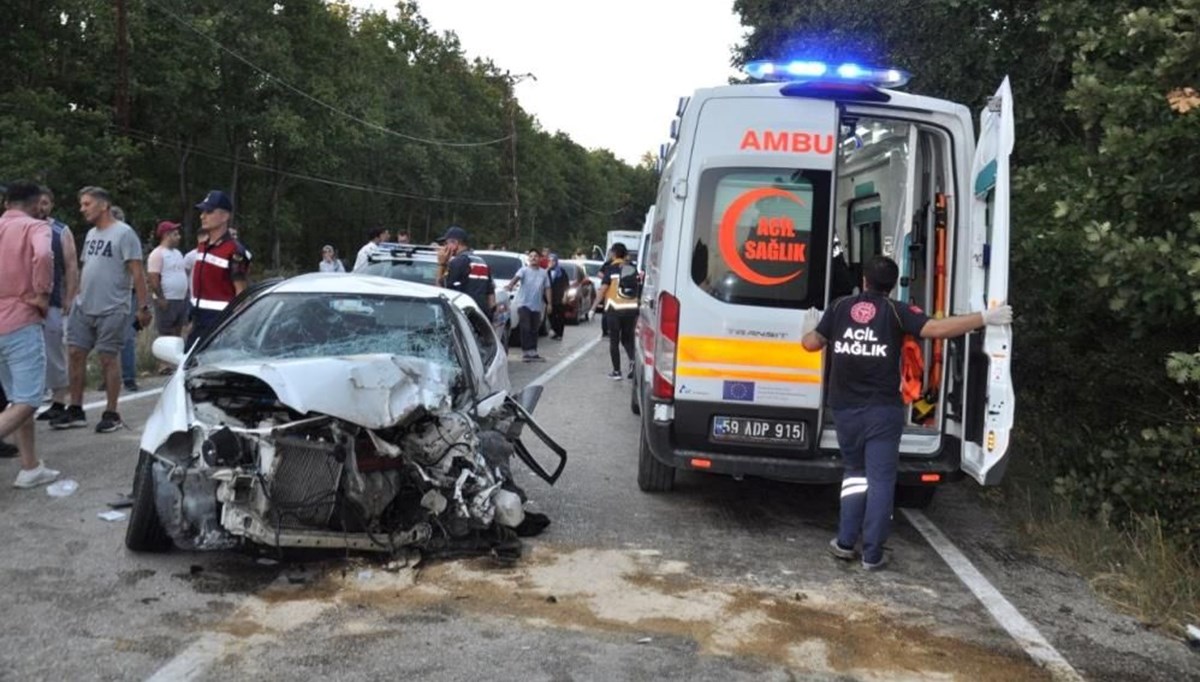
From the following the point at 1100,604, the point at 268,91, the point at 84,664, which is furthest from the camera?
the point at 268,91

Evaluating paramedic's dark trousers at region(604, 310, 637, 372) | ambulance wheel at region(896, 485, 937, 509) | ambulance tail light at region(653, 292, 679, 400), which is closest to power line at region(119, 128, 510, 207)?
paramedic's dark trousers at region(604, 310, 637, 372)

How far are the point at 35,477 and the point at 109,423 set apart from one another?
1837 millimetres

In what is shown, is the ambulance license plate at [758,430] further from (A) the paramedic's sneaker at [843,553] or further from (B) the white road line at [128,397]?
(B) the white road line at [128,397]

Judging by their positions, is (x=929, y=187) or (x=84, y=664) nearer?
(x=84, y=664)

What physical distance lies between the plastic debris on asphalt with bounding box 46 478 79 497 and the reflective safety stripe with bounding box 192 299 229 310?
4.81 feet

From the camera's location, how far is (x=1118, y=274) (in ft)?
18.0

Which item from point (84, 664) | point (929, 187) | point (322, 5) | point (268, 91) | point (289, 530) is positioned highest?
point (322, 5)

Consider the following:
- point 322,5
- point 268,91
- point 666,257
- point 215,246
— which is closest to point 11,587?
point 215,246

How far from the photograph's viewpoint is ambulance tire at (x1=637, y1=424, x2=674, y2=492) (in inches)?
270

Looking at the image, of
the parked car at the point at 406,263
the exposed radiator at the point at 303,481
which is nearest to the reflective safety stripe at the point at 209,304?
the exposed radiator at the point at 303,481

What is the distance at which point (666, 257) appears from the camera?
6102 mm

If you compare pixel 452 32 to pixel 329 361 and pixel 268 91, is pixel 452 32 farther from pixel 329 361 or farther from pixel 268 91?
pixel 329 361

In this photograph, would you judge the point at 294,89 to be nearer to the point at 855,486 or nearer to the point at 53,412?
the point at 53,412

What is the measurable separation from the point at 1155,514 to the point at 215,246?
6.13 metres
